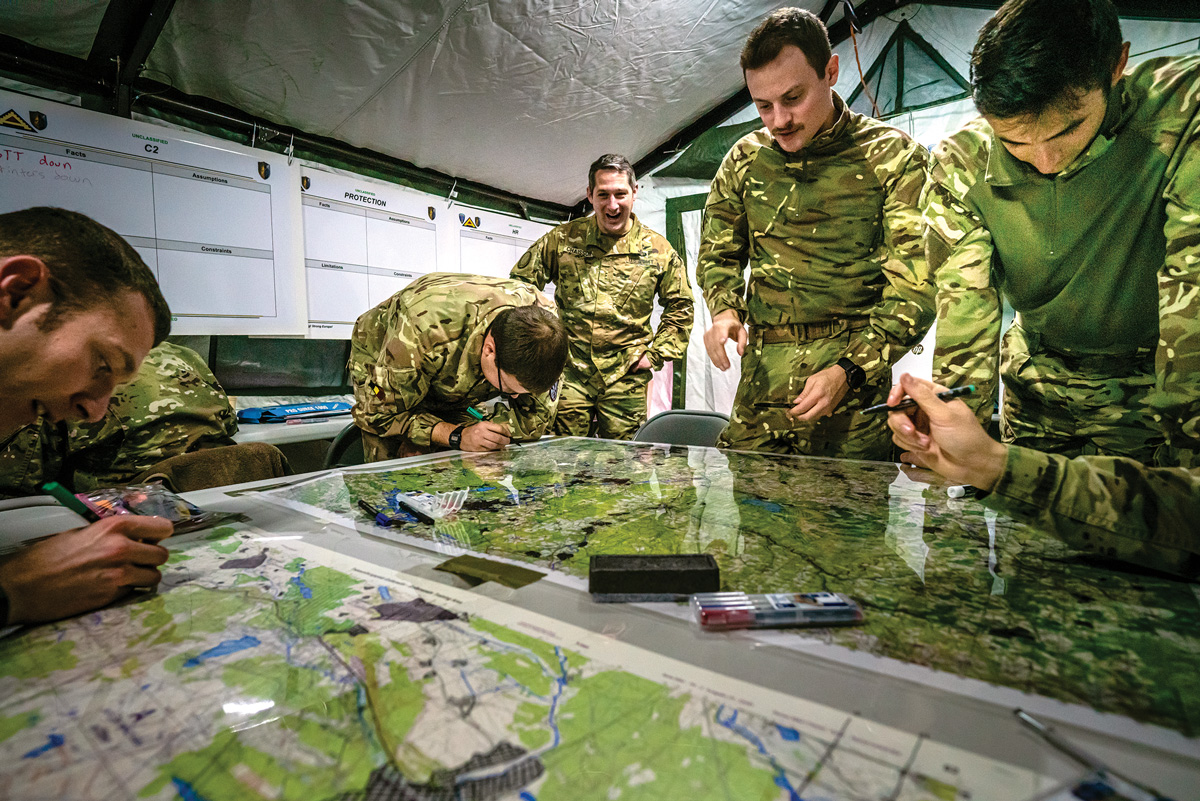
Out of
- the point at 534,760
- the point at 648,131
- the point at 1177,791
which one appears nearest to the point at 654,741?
the point at 534,760

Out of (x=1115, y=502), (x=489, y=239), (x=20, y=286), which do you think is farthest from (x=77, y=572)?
(x=489, y=239)

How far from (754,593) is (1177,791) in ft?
1.17

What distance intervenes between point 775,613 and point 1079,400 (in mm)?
929

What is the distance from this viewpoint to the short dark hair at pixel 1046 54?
32.9 inches

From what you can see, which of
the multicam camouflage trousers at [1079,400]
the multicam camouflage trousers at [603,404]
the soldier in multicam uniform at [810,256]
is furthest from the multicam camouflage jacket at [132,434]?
the multicam camouflage trousers at [1079,400]

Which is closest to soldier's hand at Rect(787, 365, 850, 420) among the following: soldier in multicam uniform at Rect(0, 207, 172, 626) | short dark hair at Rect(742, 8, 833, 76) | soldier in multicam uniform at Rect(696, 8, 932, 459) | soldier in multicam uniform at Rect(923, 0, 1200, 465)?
soldier in multicam uniform at Rect(696, 8, 932, 459)

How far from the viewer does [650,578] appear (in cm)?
67

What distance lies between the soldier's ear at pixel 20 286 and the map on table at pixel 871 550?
0.48 metres

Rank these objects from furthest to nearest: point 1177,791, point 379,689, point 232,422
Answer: point 232,422 → point 379,689 → point 1177,791

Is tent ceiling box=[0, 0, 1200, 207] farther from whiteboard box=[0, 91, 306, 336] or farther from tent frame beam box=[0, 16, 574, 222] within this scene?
whiteboard box=[0, 91, 306, 336]

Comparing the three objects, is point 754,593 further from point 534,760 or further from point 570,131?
point 570,131

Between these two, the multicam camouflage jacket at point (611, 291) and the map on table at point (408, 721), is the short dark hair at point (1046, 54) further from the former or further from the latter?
the multicam camouflage jacket at point (611, 291)

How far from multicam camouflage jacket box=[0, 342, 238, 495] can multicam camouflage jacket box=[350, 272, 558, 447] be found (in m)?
0.50

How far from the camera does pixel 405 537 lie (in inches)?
35.3
